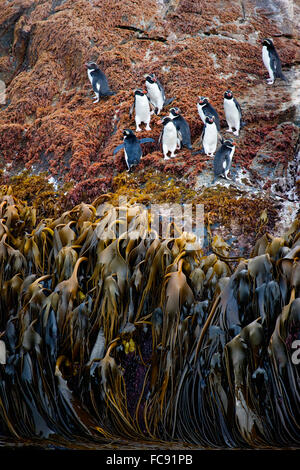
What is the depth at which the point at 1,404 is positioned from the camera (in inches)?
128

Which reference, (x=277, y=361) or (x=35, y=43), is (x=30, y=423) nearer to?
(x=277, y=361)

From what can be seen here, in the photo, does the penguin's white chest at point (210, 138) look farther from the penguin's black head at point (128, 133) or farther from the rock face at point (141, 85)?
the penguin's black head at point (128, 133)

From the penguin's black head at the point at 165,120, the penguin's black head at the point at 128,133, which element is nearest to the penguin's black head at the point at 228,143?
the penguin's black head at the point at 165,120

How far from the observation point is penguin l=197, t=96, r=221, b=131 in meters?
4.92

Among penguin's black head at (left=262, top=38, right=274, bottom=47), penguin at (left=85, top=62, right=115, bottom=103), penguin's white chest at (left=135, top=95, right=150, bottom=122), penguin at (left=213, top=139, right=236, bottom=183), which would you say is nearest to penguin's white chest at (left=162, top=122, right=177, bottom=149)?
penguin's white chest at (left=135, top=95, right=150, bottom=122)

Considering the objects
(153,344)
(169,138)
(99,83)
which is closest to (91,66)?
(99,83)

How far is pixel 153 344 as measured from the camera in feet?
10.6

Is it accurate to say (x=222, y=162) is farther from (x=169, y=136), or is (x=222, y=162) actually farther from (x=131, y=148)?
(x=131, y=148)

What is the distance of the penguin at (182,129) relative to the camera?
4.85 m

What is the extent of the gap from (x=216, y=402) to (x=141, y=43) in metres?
5.13

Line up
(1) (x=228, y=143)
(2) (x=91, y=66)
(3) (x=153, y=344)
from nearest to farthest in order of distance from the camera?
(3) (x=153, y=344) → (1) (x=228, y=143) → (2) (x=91, y=66)

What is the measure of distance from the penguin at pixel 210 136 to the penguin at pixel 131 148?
71 cm

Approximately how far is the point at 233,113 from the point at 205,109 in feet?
1.07

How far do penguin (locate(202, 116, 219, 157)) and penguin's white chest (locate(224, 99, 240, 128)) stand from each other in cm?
28
